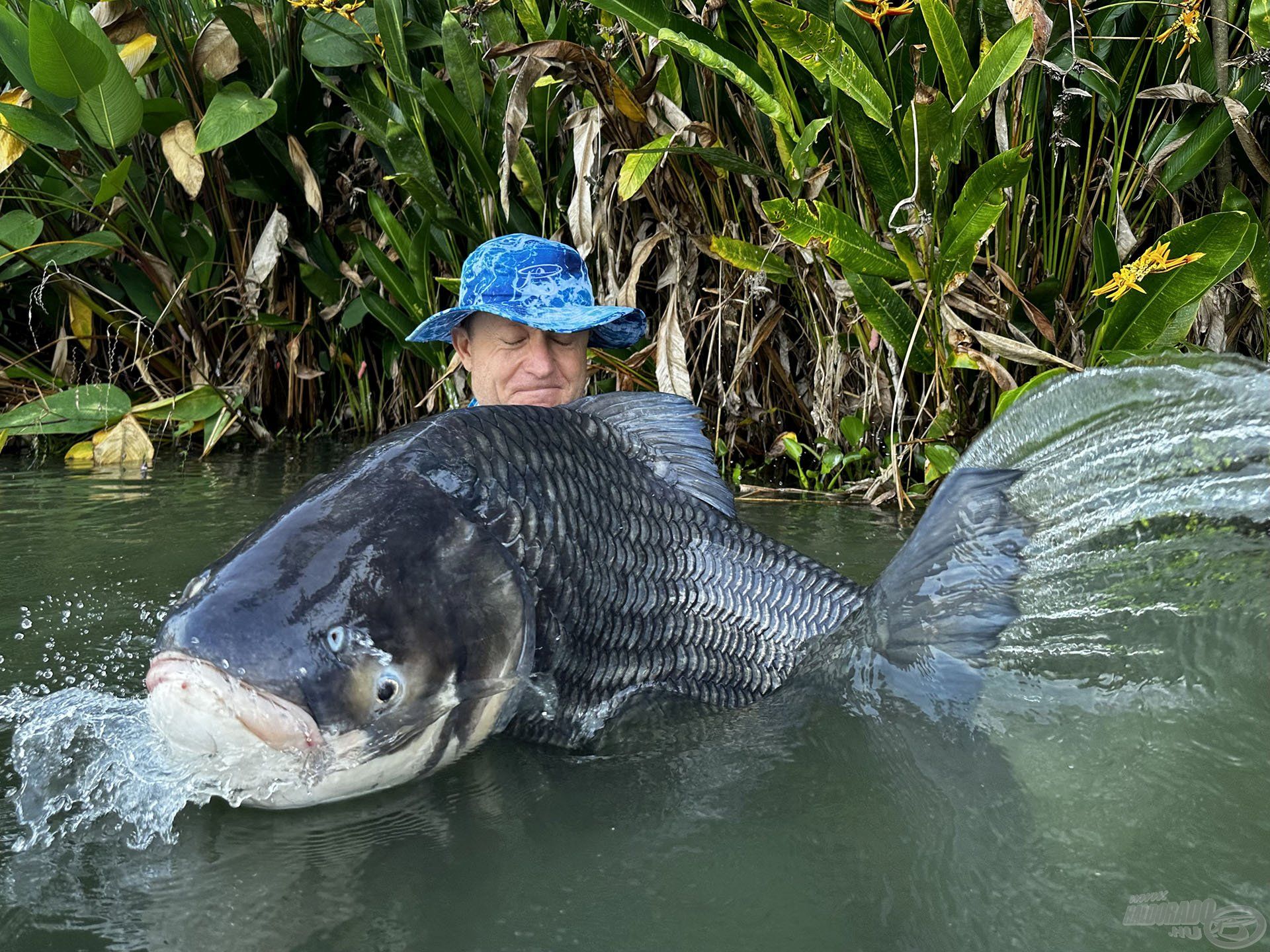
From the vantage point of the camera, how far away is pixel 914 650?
1.87 metres

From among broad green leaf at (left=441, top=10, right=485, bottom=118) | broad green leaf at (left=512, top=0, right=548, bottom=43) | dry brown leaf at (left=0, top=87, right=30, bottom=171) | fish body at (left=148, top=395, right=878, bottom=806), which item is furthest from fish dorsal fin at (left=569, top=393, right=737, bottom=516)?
dry brown leaf at (left=0, top=87, right=30, bottom=171)

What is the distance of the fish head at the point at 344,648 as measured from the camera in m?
1.62

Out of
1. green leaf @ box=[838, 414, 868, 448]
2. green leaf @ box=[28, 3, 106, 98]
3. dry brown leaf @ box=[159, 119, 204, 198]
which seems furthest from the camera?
dry brown leaf @ box=[159, 119, 204, 198]

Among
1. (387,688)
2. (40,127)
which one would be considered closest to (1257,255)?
(387,688)

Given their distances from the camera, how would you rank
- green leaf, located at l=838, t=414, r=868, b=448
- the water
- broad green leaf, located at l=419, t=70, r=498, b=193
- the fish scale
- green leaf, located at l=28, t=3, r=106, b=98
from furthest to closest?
green leaf, located at l=28, t=3, r=106, b=98 < broad green leaf, located at l=419, t=70, r=498, b=193 < green leaf, located at l=838, t=414, r=868, b=448 < the fish scale < the water

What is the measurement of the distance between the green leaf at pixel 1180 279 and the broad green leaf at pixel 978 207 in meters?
0.53

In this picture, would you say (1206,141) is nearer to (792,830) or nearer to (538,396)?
(538,396)

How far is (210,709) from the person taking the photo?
1.60 m

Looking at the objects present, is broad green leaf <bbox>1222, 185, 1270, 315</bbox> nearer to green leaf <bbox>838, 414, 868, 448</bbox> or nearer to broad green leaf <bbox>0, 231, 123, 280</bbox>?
green leaf <bbox>838, 414, 868, 448</bbox>

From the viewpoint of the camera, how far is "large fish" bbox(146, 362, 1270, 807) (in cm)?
167

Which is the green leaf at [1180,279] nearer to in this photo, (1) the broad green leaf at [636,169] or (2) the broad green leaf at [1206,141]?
(2) the broad green leaf at [1206,141]

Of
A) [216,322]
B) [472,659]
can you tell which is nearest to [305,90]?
[216,322]

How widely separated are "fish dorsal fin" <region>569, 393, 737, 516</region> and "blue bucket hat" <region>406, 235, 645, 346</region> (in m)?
0.91

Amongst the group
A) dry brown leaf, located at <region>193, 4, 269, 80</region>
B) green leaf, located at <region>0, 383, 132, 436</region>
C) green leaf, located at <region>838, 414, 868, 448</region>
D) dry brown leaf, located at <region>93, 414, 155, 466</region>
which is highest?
dry brown leaf, located at <region>193, 4, 269, 80</region>
